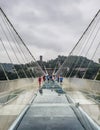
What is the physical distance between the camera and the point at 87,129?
22.5 feet

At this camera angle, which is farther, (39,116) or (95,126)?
(39,116)

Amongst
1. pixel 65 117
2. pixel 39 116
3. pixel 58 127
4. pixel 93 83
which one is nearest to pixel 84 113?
pixel 65 117

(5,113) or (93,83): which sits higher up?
(93,83)

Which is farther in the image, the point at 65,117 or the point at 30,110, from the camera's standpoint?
the point at 30,110

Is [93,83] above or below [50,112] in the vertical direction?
above

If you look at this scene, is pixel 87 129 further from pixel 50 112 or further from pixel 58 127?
pixel 50 112

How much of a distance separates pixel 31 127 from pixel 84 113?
7.30 ft

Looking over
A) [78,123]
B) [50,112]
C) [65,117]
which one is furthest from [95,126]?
[50,112]

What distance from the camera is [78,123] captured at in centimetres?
782

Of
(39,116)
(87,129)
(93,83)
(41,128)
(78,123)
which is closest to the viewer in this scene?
(87,129)

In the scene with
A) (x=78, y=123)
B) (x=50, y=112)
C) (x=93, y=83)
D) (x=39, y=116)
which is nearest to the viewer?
(x=78, y=123)

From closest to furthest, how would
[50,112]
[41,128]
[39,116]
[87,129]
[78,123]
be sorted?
[87,129]
[41,128]
[78,123]
[39,116]
[50,112]

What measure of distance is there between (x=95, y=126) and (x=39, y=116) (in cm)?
232

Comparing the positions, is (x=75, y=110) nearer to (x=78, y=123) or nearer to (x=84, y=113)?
(x=84, y=113)
